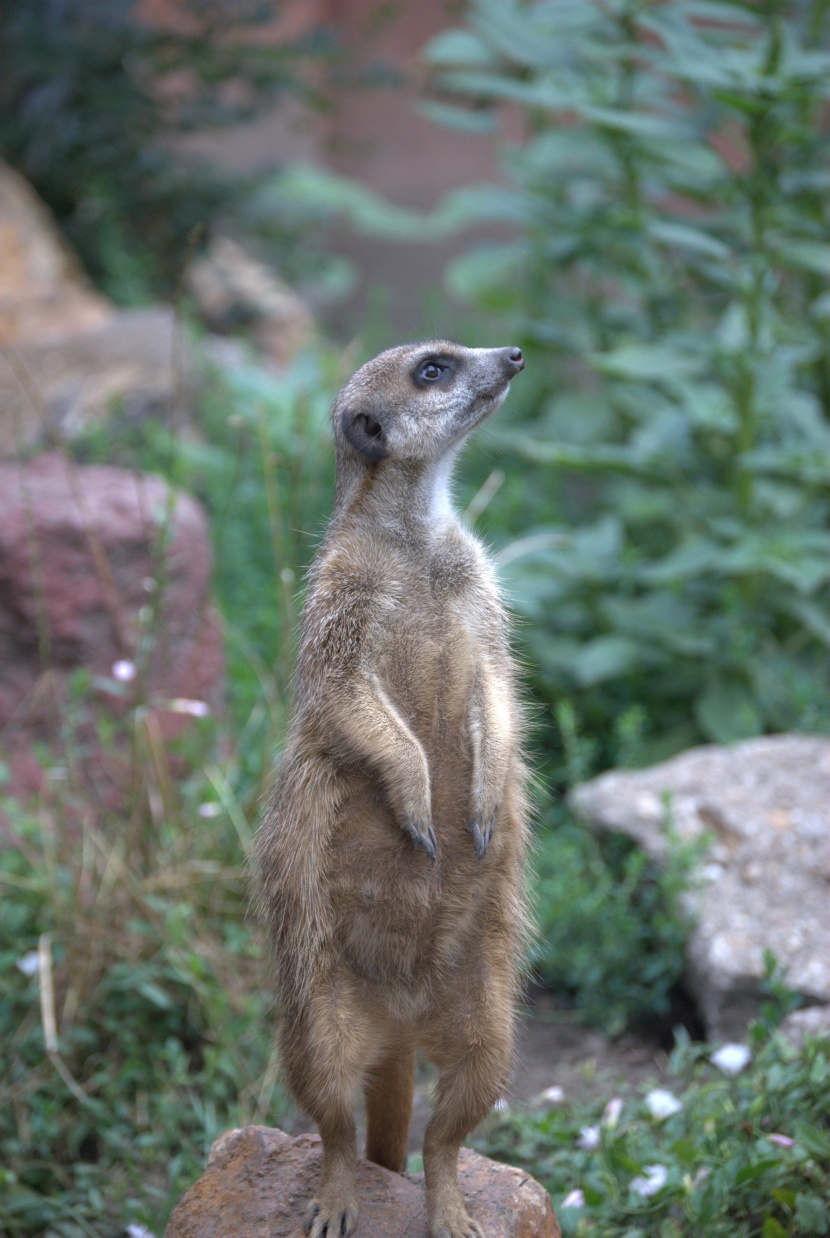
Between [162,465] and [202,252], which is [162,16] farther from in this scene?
[162,465]

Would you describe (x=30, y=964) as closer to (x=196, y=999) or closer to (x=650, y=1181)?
(x=196, y=999)

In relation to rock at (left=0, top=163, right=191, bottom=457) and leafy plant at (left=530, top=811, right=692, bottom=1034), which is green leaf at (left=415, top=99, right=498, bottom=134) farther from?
leafy plant at (left=530, top=811, right=692, bottom=1034)

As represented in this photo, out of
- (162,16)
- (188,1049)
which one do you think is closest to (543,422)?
(188,1049)

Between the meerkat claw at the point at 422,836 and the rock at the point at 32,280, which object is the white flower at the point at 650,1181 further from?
the rock at the point at 32,280

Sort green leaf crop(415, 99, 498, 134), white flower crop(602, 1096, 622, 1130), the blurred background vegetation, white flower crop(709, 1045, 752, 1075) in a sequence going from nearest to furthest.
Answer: white flower crop(602, 1096, 622, 1130) < white flower crop(709, 1045, 752, 1075) < the blurred background vegetation < green leaf crop(415, 99, 498, 134)

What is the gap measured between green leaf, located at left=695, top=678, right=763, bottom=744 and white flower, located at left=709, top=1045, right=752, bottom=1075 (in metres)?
1.61

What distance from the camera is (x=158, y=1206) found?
2.73 meters

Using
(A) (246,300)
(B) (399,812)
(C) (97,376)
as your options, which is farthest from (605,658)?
(A) (246,300)

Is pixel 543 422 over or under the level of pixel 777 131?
under

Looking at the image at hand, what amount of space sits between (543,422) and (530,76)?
6.07 feet

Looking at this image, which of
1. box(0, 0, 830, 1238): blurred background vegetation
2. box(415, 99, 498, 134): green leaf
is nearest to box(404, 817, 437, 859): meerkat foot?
box(0, 0, 830, 1238): blurred background vegetation

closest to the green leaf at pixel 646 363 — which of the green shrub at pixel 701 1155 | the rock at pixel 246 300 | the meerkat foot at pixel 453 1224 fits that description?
the green shrub at pixel 701 1155

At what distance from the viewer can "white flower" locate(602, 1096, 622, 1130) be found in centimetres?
261

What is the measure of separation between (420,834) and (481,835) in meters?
0.14
